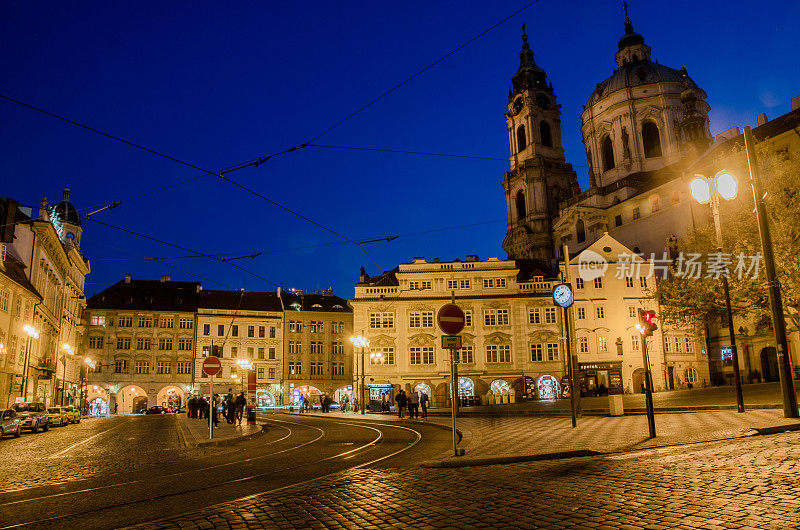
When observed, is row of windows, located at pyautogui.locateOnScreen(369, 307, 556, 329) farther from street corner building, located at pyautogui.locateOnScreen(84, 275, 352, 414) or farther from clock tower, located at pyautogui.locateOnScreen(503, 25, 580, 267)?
clock tower, located at pyautogui.locateOnScreen(503, 25, 580, 267)

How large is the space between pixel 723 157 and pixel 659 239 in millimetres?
13595

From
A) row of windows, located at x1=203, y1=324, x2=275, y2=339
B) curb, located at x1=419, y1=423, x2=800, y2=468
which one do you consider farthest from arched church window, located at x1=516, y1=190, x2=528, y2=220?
curb, located at x1=419, y1=423, x2=800, y2=468

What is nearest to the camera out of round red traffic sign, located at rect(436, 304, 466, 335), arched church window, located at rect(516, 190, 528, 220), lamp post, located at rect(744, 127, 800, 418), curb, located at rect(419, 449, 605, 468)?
curb, located at rect(419, 449, 605, 468)

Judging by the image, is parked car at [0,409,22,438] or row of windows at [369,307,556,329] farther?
row of windows at [369,307,556,329]

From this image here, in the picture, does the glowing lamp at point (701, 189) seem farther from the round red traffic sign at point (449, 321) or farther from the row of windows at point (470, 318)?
the row of windows at point (470, 318)

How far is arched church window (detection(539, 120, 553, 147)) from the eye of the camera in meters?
82.2

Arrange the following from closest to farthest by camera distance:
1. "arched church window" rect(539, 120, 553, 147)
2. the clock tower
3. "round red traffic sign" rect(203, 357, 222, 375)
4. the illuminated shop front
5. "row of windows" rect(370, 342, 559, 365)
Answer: "round red traffic sign" rect(203, 357, 222, 375), the illuminated shop front, "row of windows" rect(370, 342, 559, 365), the clock tower, "arched church window" rect(539, 120, 553, 147)

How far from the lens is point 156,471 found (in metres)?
11.9

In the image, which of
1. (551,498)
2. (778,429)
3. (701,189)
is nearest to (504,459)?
(551,498)

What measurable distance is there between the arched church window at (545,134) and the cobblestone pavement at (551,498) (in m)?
75.7

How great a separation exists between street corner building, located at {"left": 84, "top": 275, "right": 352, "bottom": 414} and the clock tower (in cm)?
2680

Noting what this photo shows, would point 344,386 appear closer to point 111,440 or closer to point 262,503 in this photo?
point 111,440

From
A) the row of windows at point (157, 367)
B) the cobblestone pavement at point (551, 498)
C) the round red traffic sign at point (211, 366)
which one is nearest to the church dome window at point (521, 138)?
the row of windows at point (157, 367)

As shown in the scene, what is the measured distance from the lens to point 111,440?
2081cm
